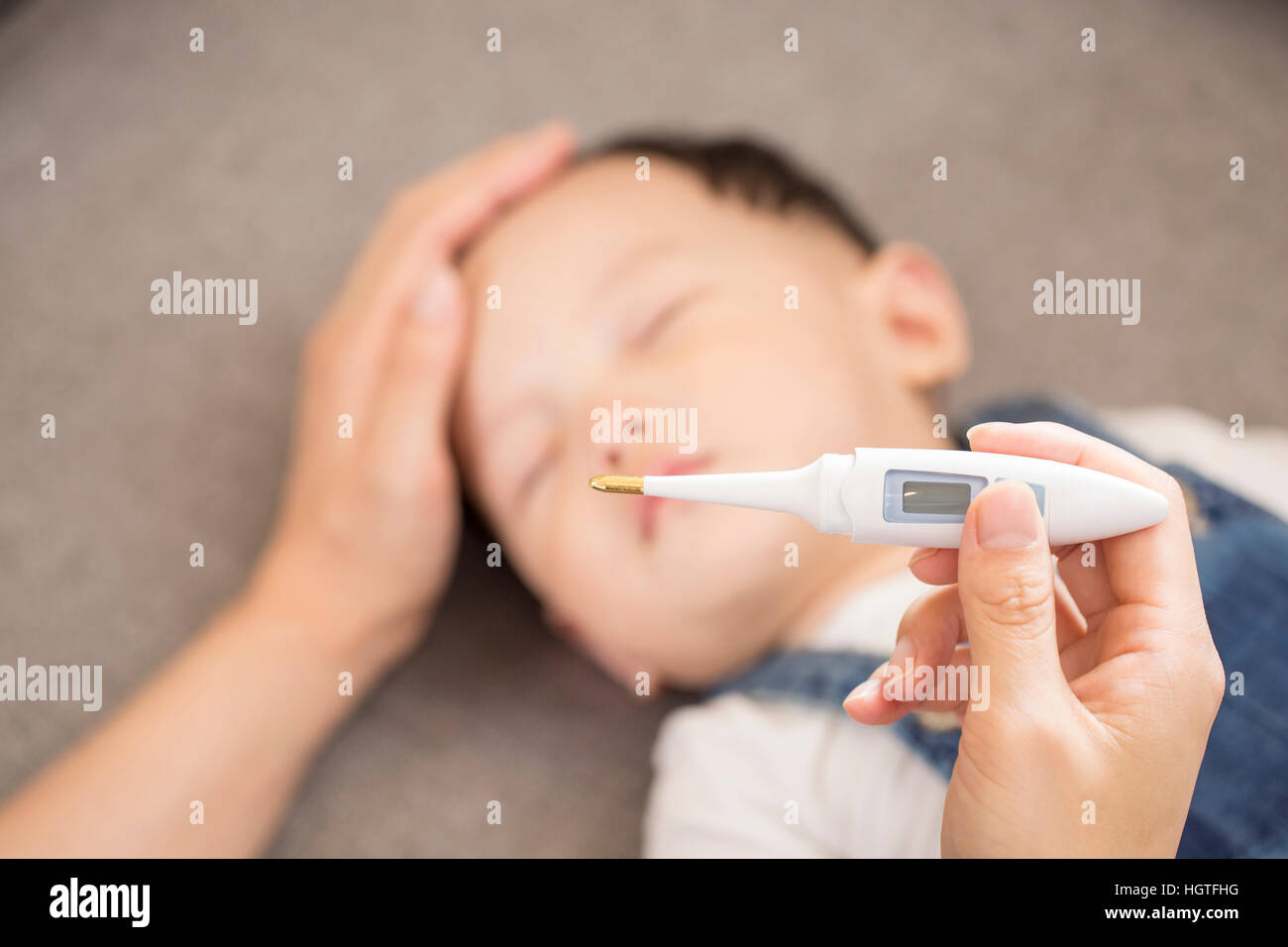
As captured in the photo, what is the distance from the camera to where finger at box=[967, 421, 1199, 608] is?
1.57 ft

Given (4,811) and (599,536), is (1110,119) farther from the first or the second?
(4,811)

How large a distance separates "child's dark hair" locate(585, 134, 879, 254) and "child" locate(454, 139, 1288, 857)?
0.03 m

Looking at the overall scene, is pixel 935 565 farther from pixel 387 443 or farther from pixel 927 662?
pixel 387 443

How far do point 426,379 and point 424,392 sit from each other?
0.01 m

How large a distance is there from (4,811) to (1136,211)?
4.52ft

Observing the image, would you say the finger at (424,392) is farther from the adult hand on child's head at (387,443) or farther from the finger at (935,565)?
the finger at (935,565)

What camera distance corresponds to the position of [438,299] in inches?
36.5

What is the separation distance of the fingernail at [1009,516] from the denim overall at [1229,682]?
1.13 ft

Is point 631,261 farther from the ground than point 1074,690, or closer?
farther from the ground

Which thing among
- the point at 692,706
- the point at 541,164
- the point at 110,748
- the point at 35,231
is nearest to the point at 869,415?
the point at 692,706

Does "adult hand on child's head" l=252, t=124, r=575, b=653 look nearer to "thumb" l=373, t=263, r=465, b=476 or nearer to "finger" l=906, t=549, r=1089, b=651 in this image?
"thumb" l=373, t=263, r=465, b=476

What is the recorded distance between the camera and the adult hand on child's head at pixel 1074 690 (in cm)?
44

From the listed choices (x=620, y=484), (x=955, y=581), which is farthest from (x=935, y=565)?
(x=620, y=484)

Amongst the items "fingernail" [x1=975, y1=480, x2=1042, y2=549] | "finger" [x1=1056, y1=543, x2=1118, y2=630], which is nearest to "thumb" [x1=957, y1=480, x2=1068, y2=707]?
"fingernail" [x1=975, y1=480, x2=1042, y2=549]
